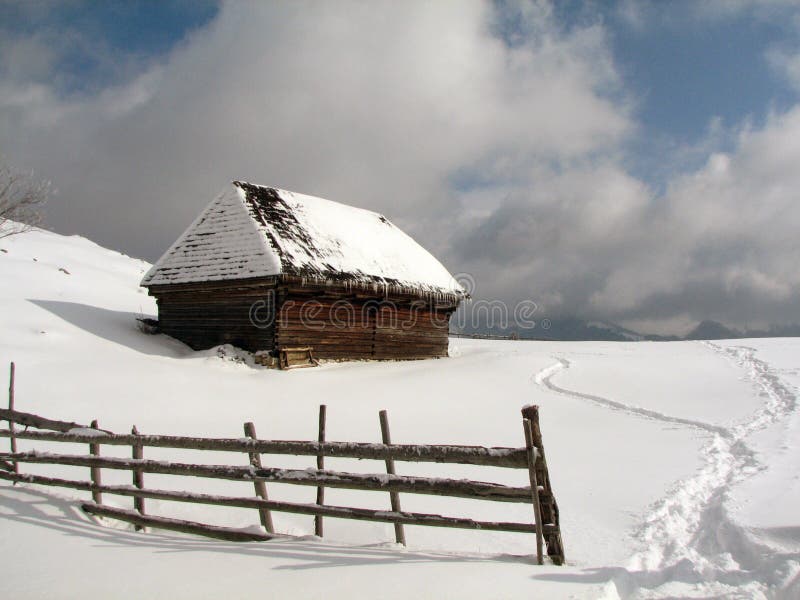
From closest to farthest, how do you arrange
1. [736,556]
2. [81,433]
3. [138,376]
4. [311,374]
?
[736,556]
[81,433]
[138,376]
[311,374]

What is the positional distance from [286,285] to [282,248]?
126cm

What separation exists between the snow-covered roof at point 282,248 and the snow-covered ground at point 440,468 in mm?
2583

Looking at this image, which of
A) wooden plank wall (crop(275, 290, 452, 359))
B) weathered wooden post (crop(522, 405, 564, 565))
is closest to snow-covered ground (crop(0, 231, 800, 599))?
weathered wooden post (crop(522, 405, 564, 565))

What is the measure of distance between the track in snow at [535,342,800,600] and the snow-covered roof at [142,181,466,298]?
36.8ft

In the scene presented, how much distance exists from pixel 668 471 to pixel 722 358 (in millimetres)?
14712

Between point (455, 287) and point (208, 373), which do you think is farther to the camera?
point (455, 287)

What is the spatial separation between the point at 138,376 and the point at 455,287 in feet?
44.4

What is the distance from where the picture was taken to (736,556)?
→ 4.36 m

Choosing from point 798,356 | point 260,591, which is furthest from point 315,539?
point 798,356

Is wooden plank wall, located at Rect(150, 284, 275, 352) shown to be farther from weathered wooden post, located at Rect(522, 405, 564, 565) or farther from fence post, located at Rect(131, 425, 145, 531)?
weathered wooden post, located at Rect(522, 405, 564, 565)

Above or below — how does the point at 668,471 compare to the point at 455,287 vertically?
below

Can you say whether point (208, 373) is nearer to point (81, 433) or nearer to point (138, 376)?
point (138, 376)

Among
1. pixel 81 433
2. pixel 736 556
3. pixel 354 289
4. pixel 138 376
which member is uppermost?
pixel 354 289

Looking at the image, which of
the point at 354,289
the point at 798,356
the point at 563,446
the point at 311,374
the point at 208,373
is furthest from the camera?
the point at 798,356
